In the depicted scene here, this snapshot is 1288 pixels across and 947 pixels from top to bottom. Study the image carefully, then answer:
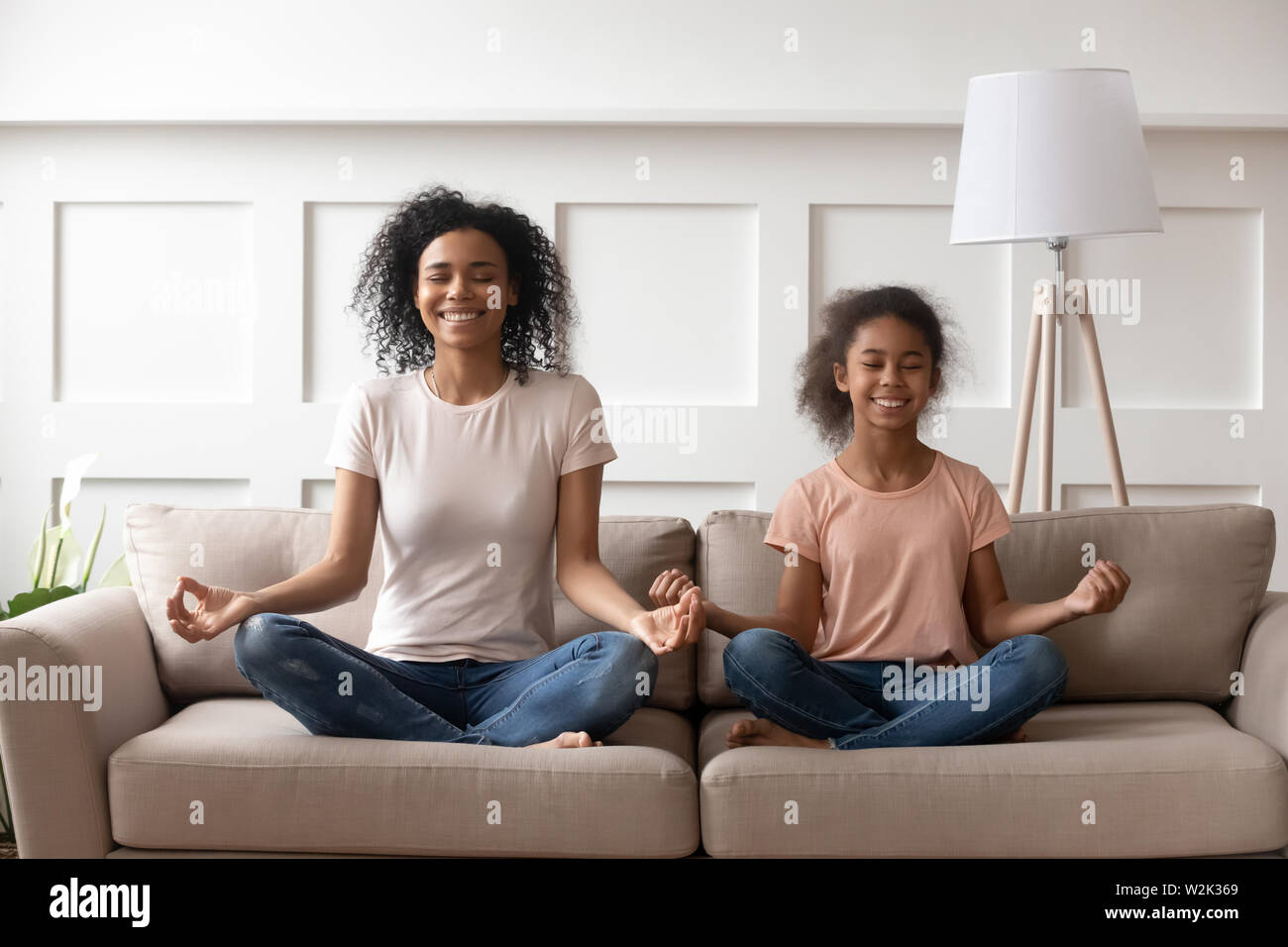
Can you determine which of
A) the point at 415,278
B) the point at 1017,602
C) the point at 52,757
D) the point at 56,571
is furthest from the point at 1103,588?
the point at 56,571

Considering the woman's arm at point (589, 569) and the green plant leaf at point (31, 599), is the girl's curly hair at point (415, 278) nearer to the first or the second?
the woman's arm at point (589, 569)

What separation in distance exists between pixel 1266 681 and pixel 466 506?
1.19 m

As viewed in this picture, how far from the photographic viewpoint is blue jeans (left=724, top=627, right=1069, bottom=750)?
1.66 meters

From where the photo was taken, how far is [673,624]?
160 cm

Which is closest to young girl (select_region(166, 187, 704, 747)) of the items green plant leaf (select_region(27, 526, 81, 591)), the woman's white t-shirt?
the woman's white t-shirt

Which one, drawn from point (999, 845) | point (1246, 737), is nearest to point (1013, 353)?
point (1246, 737)

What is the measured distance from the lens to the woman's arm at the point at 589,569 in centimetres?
167

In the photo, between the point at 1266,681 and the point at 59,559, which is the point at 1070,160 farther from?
the point at 59,559

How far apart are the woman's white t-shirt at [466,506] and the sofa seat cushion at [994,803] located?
414 mm

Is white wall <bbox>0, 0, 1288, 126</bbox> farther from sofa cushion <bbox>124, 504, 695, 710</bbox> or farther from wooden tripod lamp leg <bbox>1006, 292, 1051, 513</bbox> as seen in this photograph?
sofa cushion <bbox>124, 504, 695, 710</bbox>

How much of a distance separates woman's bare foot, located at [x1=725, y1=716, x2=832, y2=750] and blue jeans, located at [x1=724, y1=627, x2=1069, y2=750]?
0.01m

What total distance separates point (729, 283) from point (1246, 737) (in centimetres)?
151

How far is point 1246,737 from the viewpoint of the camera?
5.58 feet
